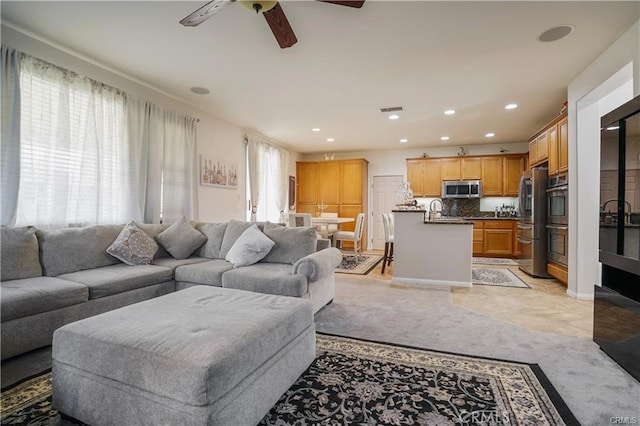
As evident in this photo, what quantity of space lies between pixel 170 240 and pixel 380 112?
3.61 meters

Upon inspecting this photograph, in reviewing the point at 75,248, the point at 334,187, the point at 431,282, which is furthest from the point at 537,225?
the point at 75,248

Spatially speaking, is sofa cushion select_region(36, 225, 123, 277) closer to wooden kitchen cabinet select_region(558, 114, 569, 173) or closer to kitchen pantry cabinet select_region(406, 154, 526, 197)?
wooden kitchen cabinet select_region(558, 114, 569, 173)

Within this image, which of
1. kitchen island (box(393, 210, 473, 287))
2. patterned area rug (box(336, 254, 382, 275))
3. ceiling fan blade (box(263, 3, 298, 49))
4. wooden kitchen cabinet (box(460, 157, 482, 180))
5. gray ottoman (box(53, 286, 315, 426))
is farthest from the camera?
wooden kitchen cabinet (box(460, 157, 482, 180))

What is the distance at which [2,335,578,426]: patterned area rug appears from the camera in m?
1.52

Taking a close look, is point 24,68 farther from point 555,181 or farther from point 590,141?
point 555,181

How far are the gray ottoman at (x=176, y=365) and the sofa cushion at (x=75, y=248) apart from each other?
1510 millimetres

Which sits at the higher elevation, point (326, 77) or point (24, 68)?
point (326, 77)

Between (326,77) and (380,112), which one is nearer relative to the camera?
(326,77)

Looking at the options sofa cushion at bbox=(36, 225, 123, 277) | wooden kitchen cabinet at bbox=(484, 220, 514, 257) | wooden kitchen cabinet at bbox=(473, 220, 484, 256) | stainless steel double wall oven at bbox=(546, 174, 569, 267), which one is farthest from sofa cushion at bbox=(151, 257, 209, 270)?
wooden kitchen cabinet at bbox=(484, 220, 514, 257)

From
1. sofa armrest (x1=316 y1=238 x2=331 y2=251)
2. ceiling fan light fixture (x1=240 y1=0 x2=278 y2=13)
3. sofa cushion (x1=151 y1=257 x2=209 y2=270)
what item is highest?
ceiling fan light fixture (x1=240 y1=0 x2=278 y2=13)

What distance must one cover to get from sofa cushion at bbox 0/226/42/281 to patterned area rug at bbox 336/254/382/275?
12.3 feet

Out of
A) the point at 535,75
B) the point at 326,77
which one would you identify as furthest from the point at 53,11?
the point at 535,75

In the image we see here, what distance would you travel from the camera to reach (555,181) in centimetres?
440
